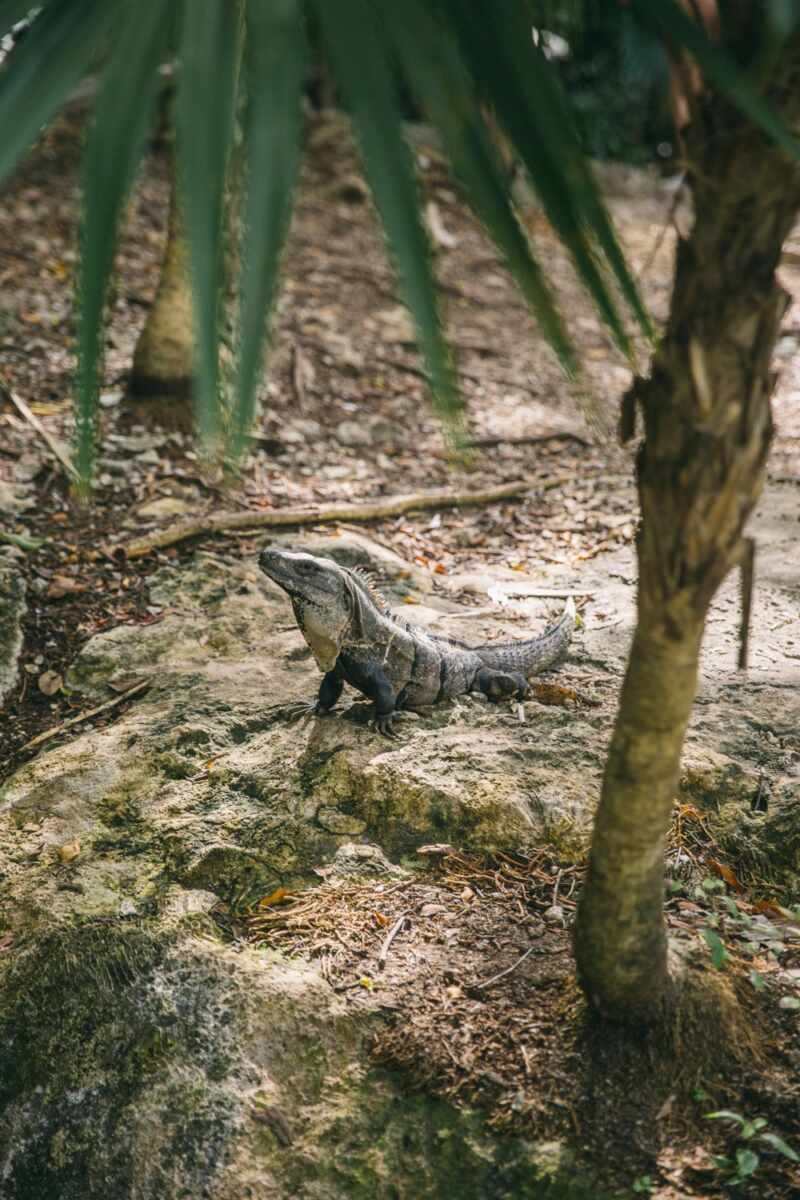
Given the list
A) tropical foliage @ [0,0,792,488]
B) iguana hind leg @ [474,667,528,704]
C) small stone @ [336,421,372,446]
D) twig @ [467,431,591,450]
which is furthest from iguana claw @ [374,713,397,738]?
twig @ [467,431,591,450]

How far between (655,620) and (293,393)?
563 centimetres

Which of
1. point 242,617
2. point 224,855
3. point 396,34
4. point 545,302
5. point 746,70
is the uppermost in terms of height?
point 746,70

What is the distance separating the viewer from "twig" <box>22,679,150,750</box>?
4121mm

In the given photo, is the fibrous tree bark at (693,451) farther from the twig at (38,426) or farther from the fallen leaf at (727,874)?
the twig at (38,426)

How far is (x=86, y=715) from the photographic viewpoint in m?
4.20

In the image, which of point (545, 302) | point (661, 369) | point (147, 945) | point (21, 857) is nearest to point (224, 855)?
point (147, 945)

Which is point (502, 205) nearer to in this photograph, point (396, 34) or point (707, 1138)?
point (396, 34)

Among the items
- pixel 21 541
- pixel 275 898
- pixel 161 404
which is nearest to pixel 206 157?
pixel 275 898

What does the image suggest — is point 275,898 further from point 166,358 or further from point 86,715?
point 166,358

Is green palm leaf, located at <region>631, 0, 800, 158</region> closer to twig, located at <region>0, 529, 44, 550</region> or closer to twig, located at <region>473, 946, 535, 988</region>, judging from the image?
twig, located at <region>473, 946, 535, 988</region>

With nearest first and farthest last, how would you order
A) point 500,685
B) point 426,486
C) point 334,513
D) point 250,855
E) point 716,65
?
point 716,65 → point 250,855 → point 500,685 → point 334,513 → point 426,486

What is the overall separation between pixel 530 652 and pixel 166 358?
3.36 m

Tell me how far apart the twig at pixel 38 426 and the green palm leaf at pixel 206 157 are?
5085mm

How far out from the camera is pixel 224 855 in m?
3.32
